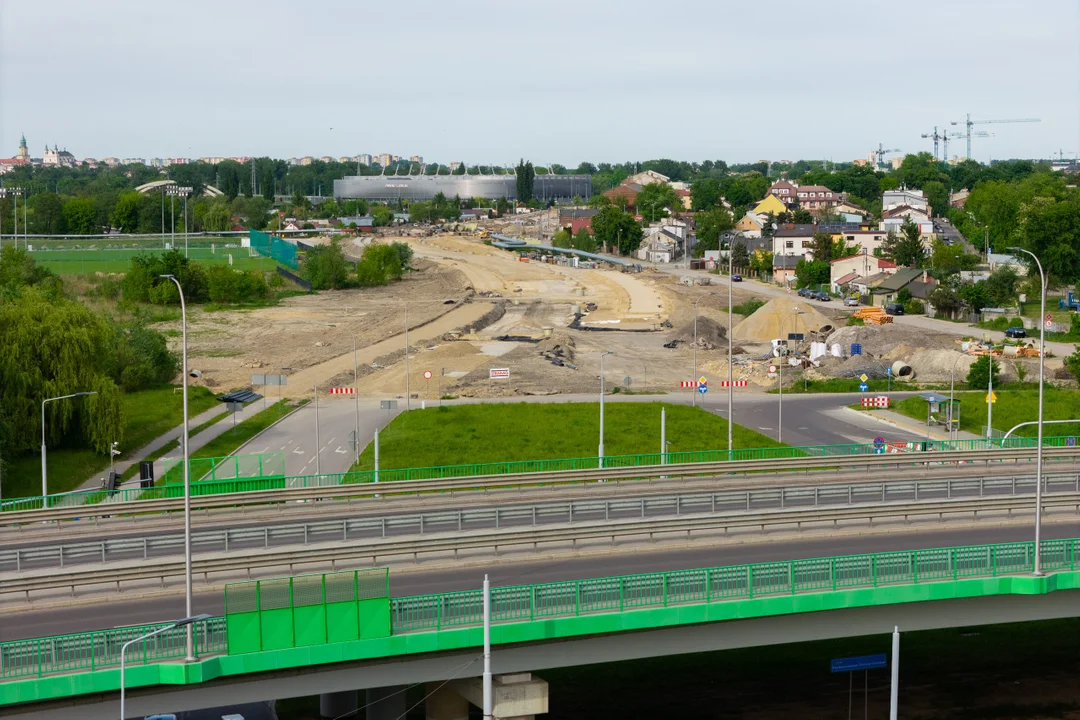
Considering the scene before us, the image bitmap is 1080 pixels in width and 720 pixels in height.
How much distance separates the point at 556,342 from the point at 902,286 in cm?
3548

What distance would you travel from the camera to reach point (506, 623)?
2355 cm

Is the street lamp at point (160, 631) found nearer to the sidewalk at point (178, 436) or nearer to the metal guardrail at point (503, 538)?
the metal guardrail at point (503, 538)

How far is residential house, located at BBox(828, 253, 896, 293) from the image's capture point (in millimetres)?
117188

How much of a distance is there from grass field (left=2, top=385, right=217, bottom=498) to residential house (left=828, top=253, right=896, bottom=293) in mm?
68483

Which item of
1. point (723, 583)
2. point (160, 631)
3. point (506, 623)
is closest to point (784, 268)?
point (723, 583)

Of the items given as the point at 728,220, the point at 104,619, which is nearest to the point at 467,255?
the point at 728,220

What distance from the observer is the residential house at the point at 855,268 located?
117188 mm

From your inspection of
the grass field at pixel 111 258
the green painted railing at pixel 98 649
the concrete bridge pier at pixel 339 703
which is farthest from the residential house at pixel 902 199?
the green painted railing at pixel 98 649

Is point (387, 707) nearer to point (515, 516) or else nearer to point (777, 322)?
point (515, 516)

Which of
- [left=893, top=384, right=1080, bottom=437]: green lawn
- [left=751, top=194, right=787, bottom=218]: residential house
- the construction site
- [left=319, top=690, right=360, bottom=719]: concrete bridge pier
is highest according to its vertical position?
[left=751, top=194, right=787, bottom=218]: residential house

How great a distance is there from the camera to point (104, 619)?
24.9 metres

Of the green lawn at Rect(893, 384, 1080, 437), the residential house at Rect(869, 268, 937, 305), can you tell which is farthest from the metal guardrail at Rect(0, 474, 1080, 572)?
the residential house at Rect(869, 268, 937, 305)

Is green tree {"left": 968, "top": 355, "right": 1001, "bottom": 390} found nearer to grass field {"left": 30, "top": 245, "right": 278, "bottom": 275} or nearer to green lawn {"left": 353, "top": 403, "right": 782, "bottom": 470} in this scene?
green lawn {"left": 353, "top": 403, "right": 782, "bottom": 470}

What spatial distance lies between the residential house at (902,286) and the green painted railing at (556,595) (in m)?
78.4
